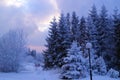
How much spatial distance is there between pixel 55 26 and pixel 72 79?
16.2 m

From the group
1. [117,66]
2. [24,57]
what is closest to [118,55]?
[117,66]

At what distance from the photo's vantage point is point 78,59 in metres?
35.3

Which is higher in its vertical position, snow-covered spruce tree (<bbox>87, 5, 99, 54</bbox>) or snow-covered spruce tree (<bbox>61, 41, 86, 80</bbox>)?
snow-covered spruce tree (<bbox>87, 5, 99, 54</bbox>)

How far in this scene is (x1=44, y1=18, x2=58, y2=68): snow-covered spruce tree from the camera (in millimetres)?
47344

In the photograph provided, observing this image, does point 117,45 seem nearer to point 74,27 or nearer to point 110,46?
point 110,46

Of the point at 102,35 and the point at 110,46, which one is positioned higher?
Answer: the point at 102,35

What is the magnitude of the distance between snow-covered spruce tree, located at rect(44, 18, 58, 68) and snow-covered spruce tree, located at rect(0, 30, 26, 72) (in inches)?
176

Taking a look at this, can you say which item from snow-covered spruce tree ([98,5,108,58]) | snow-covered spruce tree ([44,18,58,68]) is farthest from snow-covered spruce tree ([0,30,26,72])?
snow-covered spruce tree ([98,5,108,58])

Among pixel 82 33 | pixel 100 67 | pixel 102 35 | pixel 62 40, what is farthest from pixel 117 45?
pixel 100 67

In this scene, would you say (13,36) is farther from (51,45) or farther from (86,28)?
(86,28)

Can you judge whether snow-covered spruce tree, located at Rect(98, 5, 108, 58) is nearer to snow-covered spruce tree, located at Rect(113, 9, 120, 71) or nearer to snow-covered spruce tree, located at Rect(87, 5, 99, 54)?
snow-covered spruce tree, located at Rect(87, 5, 99, 54)

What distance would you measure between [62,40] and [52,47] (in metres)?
2.18

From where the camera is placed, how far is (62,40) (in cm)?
4709

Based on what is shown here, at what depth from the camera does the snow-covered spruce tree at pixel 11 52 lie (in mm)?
46844
